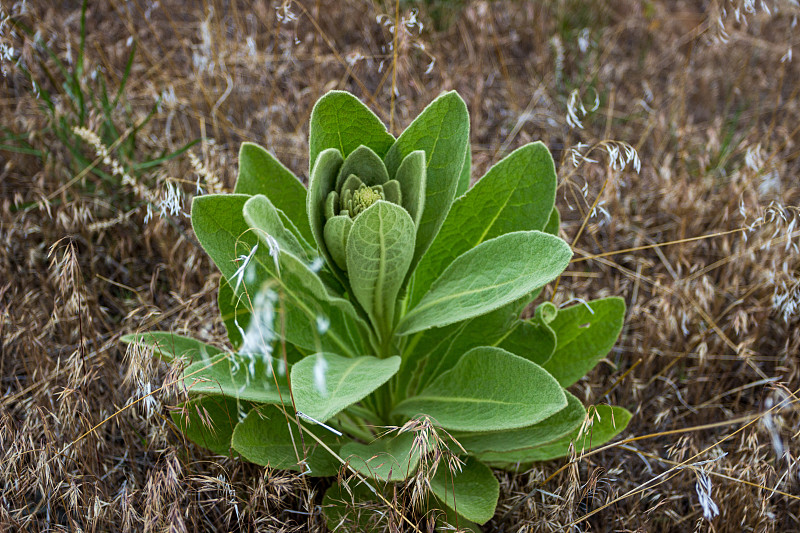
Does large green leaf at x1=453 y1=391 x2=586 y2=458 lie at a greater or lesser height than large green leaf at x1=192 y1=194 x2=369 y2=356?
lesser

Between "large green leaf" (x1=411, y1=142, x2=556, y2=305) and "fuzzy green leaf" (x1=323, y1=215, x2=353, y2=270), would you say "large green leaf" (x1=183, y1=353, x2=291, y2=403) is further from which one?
"large green leaf" (x1=411, y1=142, x2=556, y2=305)

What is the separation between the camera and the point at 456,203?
6.07 ft

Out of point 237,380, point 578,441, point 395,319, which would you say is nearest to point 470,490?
point 578,441

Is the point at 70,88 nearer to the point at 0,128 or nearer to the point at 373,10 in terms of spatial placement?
the point at 0,128

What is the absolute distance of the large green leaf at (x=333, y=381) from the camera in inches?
53.8

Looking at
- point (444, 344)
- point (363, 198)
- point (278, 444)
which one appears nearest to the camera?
point (363, 198)

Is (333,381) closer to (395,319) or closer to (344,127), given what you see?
(395,319)

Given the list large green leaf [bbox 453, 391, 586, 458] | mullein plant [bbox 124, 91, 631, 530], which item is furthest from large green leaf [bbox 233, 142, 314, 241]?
large green leaf [bbox 453, 391, 586, 458]

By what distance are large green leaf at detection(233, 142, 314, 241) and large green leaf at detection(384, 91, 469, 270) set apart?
11.4 inches

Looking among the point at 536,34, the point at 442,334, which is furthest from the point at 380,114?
the point at 442,334

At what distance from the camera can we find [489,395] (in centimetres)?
165

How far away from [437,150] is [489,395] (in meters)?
0.60

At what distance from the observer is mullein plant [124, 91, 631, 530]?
151 cm

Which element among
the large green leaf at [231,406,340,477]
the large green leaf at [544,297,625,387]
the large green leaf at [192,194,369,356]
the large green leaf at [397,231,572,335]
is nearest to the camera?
the large green leaf at [397,231,572,335]
